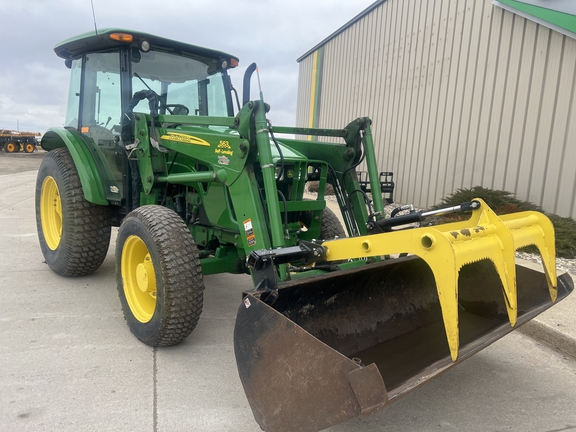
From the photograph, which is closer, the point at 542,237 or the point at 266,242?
the point at 542,237

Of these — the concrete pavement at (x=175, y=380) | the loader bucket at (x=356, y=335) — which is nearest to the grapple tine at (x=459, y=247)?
the loader bucket at (x=356, y=335)

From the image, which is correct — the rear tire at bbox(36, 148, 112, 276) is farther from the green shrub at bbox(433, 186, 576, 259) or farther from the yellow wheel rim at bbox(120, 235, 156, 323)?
the green shrub at bbox(433, 186, 576, 259)

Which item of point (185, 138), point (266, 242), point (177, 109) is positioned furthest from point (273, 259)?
point (177, 109)

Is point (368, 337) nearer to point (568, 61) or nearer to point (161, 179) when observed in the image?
point (161, 179)

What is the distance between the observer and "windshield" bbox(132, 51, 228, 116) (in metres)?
4.29

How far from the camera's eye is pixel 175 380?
295 centimetres

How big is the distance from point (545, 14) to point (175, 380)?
6987 millimetres

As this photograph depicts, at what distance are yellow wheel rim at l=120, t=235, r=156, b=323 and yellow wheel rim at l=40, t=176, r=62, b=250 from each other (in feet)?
6.60

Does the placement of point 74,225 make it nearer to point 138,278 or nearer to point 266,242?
point 138,278

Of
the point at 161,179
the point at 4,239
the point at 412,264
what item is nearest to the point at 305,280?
the point at 412,264

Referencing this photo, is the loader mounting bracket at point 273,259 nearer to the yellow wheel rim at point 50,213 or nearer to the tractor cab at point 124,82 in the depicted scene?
the tractor cab at point 124,82

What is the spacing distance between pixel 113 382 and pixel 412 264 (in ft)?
7.03

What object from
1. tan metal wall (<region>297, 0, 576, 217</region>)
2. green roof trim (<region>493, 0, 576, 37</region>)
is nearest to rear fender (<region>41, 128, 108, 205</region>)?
tan metal wall (<region>297, 0, 576, 217</region>)

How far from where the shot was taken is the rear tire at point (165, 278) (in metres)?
3.15
